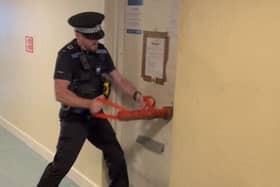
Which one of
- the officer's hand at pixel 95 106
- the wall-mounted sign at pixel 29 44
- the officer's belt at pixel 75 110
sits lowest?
the officer's belt at pixel 75 110

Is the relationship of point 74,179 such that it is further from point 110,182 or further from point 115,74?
point 115,74

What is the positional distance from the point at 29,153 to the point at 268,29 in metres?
3.23

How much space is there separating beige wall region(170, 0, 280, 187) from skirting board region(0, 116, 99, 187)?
1.49 m

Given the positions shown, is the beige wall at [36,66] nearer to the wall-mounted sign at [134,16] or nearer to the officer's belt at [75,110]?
the wall-mounted sign at [134,16]

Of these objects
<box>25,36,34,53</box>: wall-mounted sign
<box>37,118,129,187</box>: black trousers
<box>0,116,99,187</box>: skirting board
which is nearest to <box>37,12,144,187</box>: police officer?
<box>37,118,129,187</box>: black trousers

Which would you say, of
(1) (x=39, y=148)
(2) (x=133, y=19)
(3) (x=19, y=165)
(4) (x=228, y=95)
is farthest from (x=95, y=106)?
(1) (x=39, y=148)

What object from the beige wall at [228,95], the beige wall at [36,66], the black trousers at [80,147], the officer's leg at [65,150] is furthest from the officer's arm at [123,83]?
the beige wall at [228,95]

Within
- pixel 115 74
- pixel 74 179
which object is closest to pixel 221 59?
pixel 115 74

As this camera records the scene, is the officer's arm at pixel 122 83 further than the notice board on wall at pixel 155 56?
Yes

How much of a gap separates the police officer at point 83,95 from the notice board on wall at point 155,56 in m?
0.16

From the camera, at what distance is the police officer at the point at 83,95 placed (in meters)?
2.31

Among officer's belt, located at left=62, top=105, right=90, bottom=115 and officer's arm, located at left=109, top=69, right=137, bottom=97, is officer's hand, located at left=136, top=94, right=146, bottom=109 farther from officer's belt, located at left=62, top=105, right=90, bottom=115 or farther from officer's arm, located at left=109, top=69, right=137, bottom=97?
officer's belt, located at left=62, top=105, right=90, bottom=115

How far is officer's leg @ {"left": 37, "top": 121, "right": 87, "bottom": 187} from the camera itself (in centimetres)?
243

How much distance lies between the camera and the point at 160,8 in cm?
241
